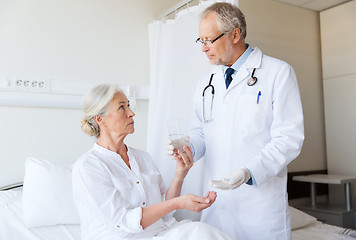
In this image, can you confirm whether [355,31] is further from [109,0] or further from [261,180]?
[261,180]

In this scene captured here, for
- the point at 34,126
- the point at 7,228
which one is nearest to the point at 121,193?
the point at 7,228

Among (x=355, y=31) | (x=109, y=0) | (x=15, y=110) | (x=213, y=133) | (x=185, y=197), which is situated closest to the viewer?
(x=185, y=197)

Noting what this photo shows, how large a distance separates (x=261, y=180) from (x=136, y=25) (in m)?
1.84

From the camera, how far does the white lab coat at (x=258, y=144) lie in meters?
1.62

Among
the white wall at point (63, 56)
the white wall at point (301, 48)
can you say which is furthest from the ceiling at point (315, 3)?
the white wall at point (63, 56)

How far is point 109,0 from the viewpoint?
9.20ft

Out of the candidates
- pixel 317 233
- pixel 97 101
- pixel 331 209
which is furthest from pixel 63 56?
pixel 331 209

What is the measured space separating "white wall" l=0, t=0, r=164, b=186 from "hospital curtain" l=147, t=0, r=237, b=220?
208 millimetres

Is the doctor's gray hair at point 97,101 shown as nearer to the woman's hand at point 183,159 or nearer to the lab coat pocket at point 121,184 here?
the lab coat pocket at point 121,184

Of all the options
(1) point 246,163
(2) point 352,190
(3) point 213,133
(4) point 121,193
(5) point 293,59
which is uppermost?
(5) point 293,59

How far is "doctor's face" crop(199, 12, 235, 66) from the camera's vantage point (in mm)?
1767

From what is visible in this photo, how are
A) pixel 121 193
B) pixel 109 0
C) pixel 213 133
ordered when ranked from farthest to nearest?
pixel 109 0, pixel 213 133, pixel 121 193

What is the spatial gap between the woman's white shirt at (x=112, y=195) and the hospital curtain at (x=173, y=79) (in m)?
0.62

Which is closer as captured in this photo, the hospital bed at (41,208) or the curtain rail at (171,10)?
the hospital bed at (41,208)
